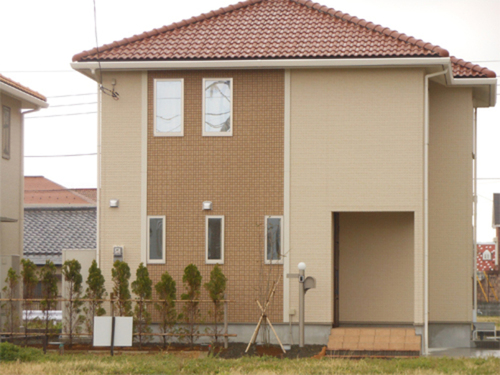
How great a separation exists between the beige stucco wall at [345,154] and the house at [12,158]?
8.20 meters

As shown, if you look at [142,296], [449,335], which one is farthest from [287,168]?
[449,335]

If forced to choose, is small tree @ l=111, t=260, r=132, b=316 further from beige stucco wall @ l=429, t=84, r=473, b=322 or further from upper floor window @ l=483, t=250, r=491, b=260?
upper floor window @ l=483, t=250, r=491, b=260

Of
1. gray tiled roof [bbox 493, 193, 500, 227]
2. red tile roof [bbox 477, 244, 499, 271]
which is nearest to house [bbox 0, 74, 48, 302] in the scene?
red tile roof [bbox 477, 244, 499, 271]

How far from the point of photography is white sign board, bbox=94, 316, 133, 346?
15.7m

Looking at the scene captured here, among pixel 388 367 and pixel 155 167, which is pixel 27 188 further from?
pixel 388 367

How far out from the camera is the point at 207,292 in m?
17.8

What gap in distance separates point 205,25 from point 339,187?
5.27 m

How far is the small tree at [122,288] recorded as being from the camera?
17266mm

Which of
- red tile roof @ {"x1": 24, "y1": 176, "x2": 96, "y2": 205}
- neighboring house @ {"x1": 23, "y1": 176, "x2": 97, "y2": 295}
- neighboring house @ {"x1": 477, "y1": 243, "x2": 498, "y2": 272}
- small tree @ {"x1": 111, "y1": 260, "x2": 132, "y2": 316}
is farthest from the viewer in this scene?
neighboring house @ {"x1": 477, "y1": 243, "x2": 498, "y2": 272}

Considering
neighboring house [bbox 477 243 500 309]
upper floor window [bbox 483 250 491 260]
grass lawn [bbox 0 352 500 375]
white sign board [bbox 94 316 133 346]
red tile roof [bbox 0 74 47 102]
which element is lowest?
neighboring house [bbox 477 243 500 309]

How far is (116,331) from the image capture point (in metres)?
15.7

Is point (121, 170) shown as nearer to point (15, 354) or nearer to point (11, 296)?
point (11, 296)

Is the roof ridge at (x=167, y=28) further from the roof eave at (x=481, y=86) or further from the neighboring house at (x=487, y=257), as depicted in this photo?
the neighboring house at (x=487, y=257)

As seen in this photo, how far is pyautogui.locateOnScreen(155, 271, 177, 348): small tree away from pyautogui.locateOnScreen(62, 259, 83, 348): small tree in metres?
1.79
